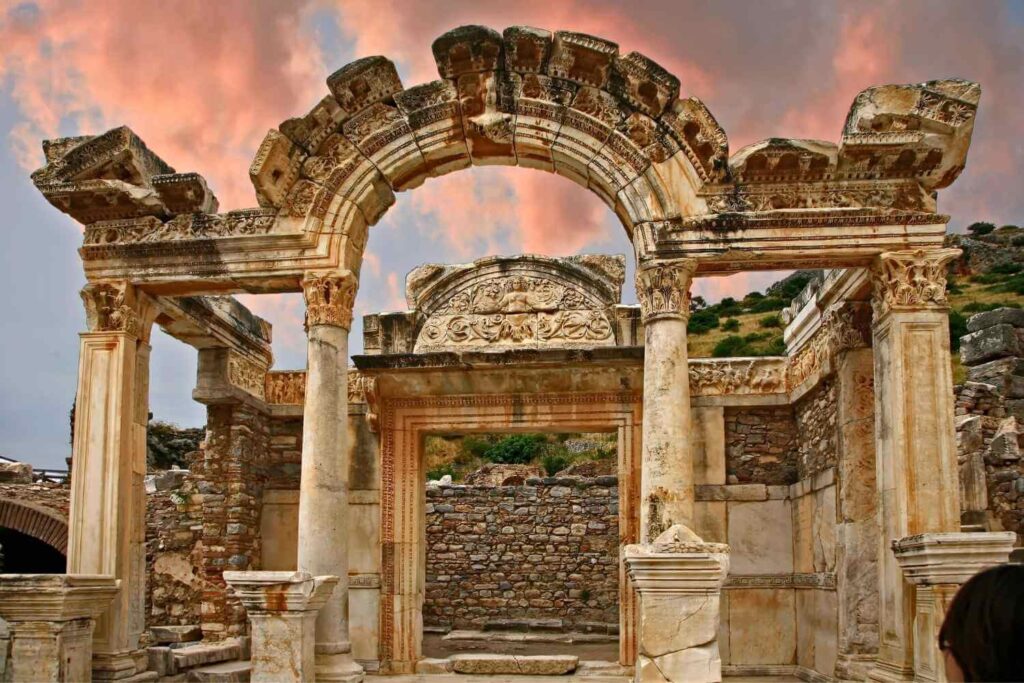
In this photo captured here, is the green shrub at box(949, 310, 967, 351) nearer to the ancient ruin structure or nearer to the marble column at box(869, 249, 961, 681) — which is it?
the ancient ruin structure

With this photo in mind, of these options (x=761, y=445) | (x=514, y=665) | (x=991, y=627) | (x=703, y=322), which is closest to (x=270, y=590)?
(x=514, y=665)

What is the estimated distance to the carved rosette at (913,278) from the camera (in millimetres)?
9758

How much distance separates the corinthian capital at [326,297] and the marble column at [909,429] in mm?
5087

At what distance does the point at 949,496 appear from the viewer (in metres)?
9.43

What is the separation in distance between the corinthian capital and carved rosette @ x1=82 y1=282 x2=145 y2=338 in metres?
1.86

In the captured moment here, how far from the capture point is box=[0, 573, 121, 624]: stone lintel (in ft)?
29.8

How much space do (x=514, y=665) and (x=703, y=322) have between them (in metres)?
40.4

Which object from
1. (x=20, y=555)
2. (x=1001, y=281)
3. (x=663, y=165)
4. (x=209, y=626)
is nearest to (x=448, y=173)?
(x=663, y=165)

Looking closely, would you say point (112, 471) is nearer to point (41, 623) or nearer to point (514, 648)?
point (41, 623)

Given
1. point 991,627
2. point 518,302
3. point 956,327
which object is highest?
point 956,327

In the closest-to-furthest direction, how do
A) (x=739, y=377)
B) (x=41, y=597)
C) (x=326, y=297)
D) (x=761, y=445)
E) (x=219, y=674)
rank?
1. (x=41, y=597)
2. (x=326, y=297)
3. (x=219, y=674)
4. (x=761, y=445)
5. (x=739, y=377)

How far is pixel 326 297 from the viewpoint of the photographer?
10.6 m

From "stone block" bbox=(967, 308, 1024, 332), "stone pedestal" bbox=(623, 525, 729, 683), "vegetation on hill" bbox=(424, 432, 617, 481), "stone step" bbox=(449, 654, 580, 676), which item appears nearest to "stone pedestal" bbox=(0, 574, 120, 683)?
"stone pedestal" bbox=(623, 525, 729, 683)

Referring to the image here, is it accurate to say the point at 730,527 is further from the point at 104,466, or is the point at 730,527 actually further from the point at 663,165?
the point at 104,466
